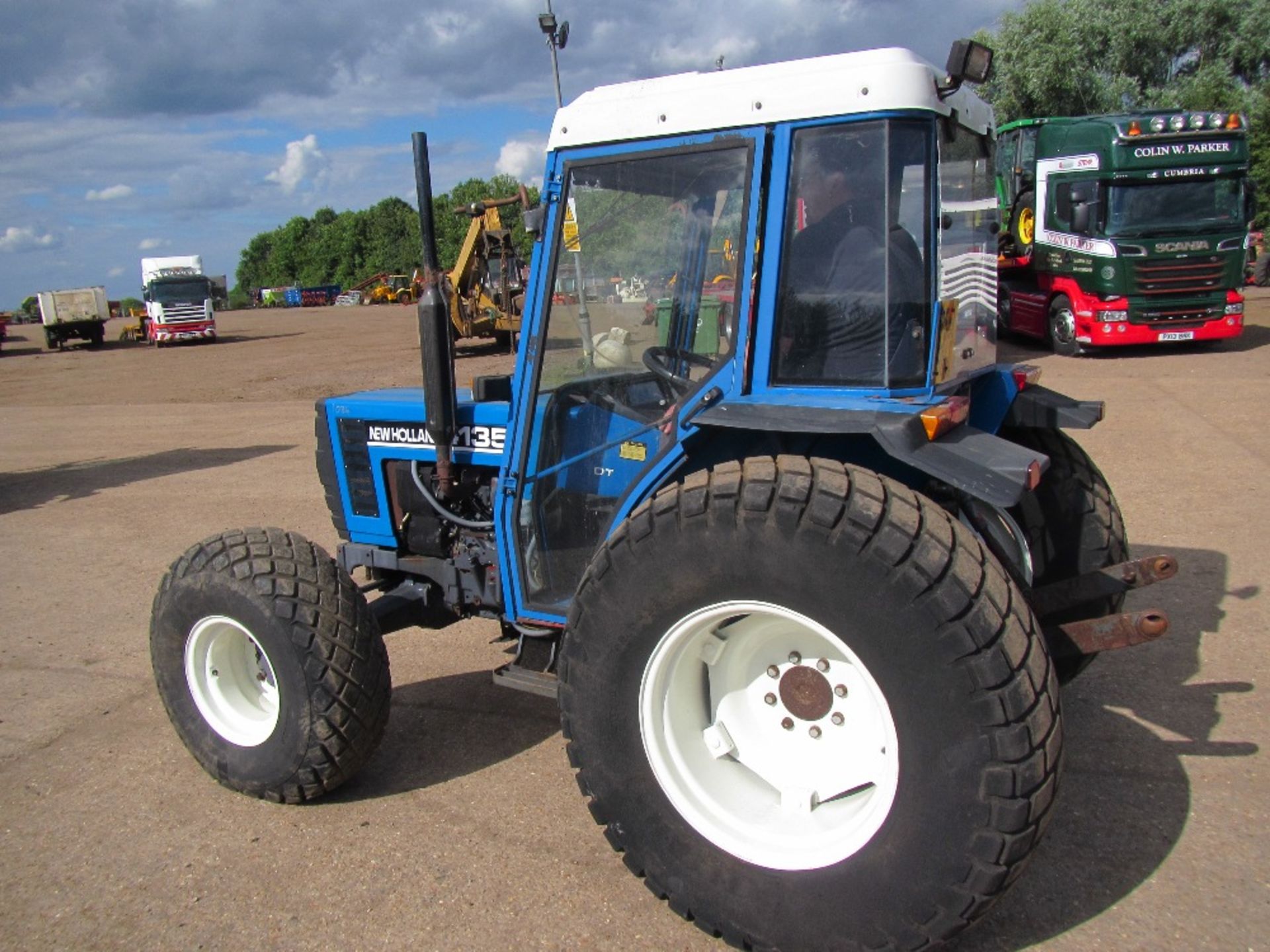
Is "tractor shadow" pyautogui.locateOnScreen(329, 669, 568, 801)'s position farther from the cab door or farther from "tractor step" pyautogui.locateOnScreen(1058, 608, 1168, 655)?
"tractor step" pyautogui.locateOnScreen(1058, 608, 1168, 655)

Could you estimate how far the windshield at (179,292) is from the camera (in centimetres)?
3100

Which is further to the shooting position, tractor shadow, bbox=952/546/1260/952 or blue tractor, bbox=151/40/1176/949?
tractor shadow, bbox=952/546/1260/952

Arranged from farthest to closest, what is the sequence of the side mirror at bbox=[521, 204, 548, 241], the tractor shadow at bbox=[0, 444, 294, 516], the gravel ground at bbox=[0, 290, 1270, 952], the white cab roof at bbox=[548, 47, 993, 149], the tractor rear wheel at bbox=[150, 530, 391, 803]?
1. the tractor shadow at bbox=[0, 444, 294, 516]
2. the tractor rear wheel at bbox=[150, 530, 391, 803]
3. the side mirror at bbox=[521, 204, 548, 241]
4. the gravel ground at bbox=[0, 290, 1270, 952]
5. the white cab roof at bbox=[548, 47, 993, 149]

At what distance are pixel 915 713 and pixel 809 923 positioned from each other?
1.98 ft

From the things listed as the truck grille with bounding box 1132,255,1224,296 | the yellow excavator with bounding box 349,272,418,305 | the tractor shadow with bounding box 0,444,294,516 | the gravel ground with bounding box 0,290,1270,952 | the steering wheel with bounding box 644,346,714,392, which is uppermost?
the yellow excavator with bounding box 349,272,418,305

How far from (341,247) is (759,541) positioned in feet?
261

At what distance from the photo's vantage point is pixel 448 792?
12.0ft

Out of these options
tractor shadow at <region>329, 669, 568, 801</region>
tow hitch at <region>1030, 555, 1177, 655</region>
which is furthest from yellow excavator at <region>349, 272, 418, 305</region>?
tow hitch at <region>1030, 555, 1177, 655</region>

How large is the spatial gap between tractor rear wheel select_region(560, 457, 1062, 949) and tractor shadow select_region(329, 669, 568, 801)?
1087 millimetres

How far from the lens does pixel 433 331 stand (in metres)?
3.23

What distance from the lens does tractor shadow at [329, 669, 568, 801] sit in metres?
3.79

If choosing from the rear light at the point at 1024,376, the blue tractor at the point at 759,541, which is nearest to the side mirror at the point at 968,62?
the blue tractor at the point at 759,541

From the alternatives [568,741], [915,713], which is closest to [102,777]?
[568,741]

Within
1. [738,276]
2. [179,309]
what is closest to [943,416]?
[738,276]
